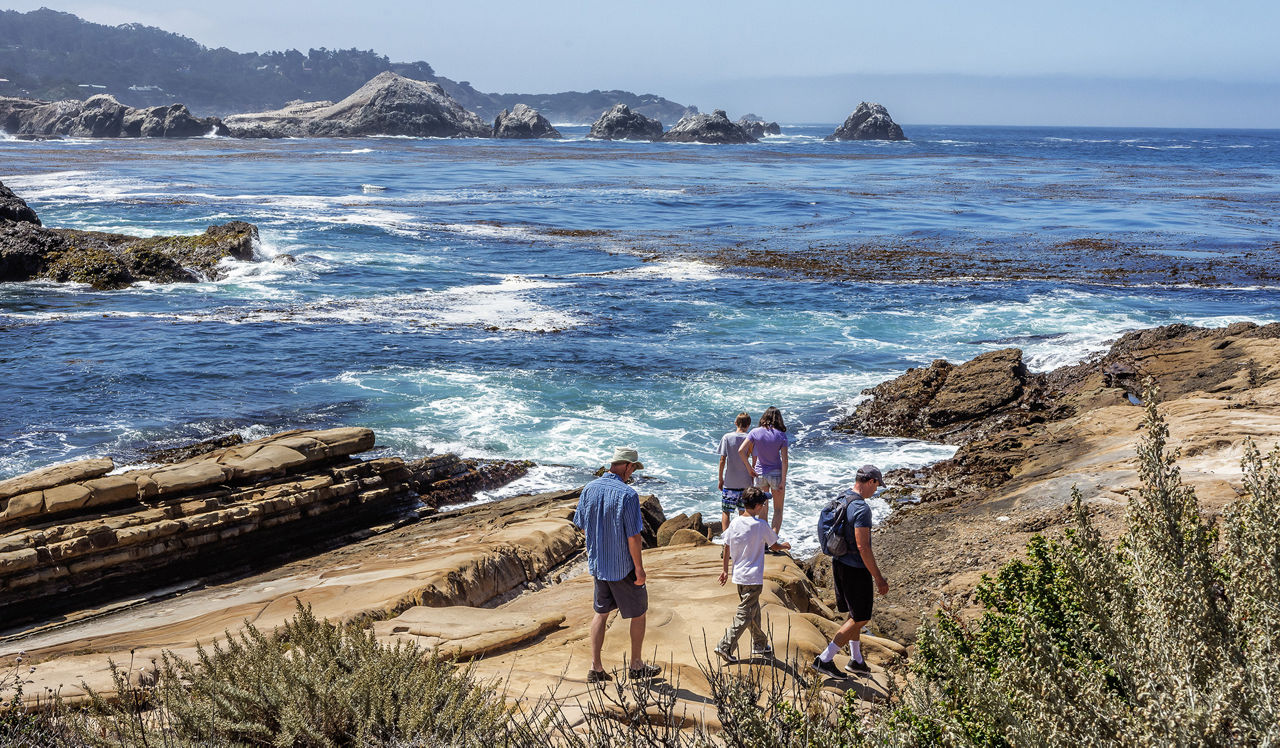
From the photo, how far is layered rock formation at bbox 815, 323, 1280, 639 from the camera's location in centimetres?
916

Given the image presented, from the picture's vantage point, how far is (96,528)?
9414 millimetres

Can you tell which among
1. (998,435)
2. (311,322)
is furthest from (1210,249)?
(311,322)

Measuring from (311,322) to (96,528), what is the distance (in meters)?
14.1

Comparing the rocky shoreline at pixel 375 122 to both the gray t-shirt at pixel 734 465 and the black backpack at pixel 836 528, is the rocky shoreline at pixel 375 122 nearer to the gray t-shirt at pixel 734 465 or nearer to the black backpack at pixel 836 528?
the gray t-shirt at pixel 734 465

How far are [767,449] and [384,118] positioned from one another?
138 meters

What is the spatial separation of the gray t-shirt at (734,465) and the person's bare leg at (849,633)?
8.76 ft

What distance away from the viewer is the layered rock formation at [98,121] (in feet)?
386

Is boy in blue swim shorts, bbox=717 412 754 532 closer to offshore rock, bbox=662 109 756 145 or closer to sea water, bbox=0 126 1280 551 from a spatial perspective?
sea water, bbox=0 126 1280 551

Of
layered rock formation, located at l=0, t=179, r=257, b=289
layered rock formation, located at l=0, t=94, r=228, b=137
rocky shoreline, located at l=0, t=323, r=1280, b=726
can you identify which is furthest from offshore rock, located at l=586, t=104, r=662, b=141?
rocky shoreline, located at l=0, t=323, r=1280, b=726

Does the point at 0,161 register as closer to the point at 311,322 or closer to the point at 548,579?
the point at 311,322

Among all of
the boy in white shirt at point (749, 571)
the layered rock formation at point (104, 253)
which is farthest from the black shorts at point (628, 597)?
the layered rock formation at point (104, 253)

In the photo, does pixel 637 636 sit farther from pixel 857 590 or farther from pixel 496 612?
pixel 496 612

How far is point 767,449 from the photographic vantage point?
30.0ft

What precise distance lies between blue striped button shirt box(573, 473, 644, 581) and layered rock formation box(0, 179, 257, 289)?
26.3 meters
